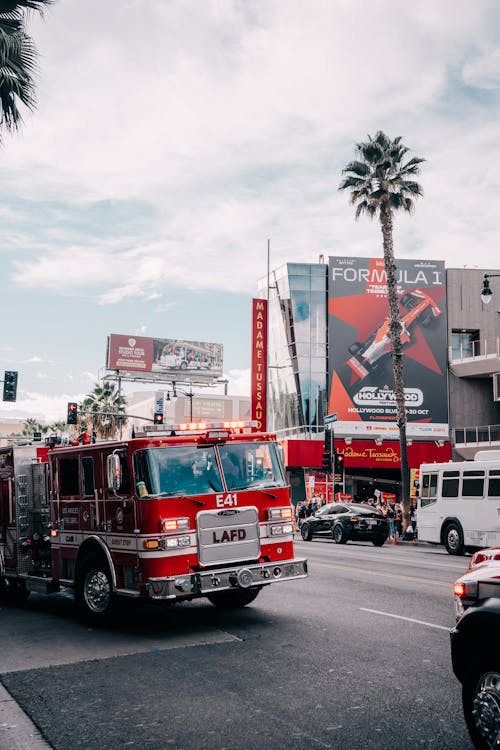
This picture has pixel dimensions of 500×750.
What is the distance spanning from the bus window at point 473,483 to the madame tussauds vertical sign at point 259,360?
93.9ft

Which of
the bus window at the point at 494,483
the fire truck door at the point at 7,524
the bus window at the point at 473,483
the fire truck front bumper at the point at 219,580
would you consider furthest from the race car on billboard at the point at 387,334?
the fire truck front bumper at the point at 219,580

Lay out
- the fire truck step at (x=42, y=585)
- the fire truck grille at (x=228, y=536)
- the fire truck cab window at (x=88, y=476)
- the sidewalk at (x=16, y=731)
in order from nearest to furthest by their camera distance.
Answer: the sidewalk at (x=16, y=731)
the fire truck grille at (x=228, y=536)
the fire truck cab window at (x=88, y=476)
the fire truck step at (x=42, y=585)

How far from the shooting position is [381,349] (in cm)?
5131

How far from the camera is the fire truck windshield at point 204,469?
966 centimetres

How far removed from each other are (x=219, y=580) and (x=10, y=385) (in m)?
24.8

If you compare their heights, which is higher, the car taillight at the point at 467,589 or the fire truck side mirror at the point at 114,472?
the fire truck side mirror at the point at 114,472

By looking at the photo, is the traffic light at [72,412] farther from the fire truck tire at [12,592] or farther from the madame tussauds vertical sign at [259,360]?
the fire truck tire at [12,592]

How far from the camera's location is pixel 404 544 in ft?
102

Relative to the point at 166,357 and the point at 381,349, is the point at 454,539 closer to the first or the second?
the point at 381,349

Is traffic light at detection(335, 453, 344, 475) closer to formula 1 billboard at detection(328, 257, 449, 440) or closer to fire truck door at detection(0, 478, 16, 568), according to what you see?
formula 1 billboard at detection(328, 257, 449, 440)

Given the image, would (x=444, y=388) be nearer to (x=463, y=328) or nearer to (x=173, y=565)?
(x=463, y=328)

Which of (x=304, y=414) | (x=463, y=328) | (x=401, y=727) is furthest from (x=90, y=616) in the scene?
(x=463, y=328)

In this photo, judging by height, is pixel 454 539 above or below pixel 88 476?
below

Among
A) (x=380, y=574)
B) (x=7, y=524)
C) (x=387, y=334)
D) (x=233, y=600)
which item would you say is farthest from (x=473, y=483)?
(x=387, y=334)
